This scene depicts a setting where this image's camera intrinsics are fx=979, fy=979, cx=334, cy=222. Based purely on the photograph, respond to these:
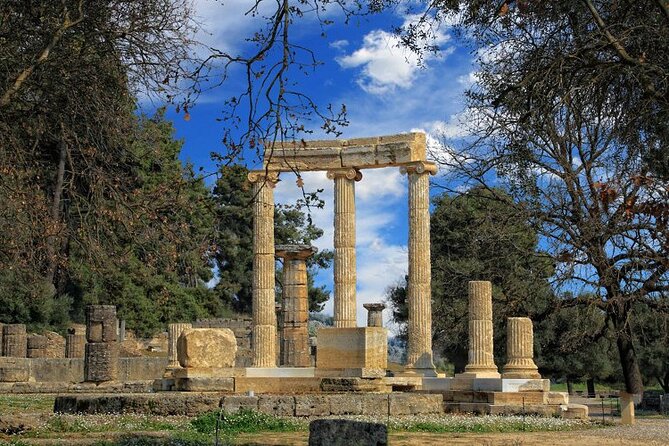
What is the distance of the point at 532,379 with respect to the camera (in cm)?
2338

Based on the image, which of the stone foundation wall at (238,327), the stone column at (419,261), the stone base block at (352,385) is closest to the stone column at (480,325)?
the stone column at (419,261)

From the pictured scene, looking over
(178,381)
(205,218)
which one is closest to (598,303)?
(178,381)

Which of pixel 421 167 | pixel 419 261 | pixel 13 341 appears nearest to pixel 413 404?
pixel 419 261

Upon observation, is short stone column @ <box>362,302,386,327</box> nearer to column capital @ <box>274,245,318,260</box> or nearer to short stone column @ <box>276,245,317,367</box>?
short stone column @ <box>276,245,317,367</box>

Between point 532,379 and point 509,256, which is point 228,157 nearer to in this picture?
point 532,379

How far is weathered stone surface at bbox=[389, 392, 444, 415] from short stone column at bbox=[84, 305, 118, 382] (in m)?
15.6

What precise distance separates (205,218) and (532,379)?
23546 millimetres

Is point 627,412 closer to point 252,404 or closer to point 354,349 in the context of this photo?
point 354,349

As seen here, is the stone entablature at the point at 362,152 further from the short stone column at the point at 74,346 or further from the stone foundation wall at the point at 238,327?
the stone foundation wall at the point at 238,327

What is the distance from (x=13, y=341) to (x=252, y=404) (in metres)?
21.9

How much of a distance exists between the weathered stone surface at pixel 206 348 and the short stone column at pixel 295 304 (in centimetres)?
1072

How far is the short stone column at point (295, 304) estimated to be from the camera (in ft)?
103

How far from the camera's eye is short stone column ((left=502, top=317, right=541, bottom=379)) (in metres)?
24.4

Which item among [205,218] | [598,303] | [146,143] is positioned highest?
[205,218]
